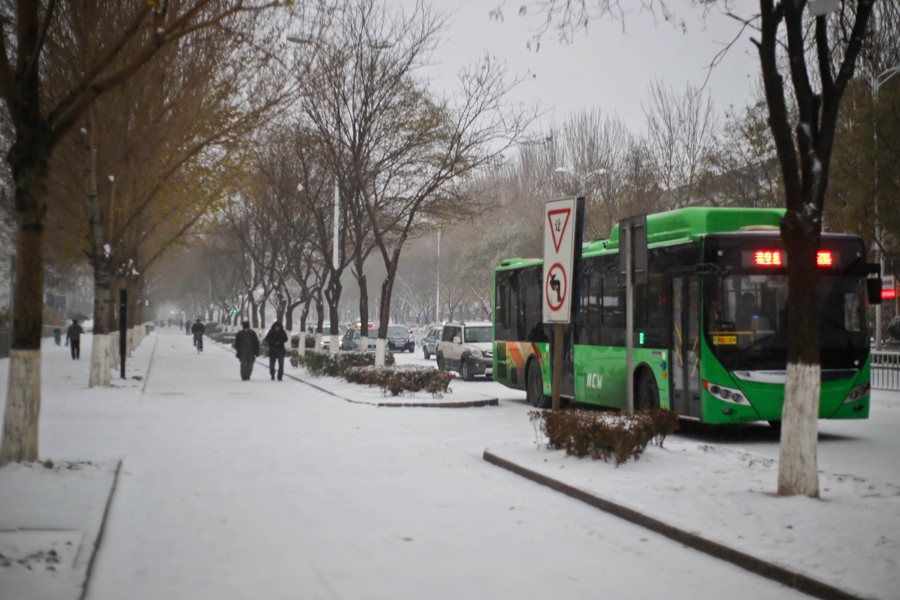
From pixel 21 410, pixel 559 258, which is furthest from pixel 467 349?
pixel 21 410

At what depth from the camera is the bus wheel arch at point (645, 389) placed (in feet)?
47.0

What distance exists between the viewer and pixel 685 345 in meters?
13.4

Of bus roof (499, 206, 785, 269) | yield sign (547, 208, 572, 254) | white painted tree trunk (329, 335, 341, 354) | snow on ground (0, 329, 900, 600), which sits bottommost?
snow on ground (0, 329, 900, 600)

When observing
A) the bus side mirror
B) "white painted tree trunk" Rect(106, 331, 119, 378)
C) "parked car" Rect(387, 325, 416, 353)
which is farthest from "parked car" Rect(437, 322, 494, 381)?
"parked car" Rect(387, 325, 416, 353)

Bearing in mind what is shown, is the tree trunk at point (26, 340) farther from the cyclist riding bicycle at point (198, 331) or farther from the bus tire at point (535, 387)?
the cyclist riding bicycle at point (198, 331)

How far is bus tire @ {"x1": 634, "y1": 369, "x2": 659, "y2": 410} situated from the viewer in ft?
47.0

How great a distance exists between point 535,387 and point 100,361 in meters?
10.1

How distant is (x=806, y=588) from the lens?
5.38 meters

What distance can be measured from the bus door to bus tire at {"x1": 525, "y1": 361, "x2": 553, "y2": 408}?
5.29 meters

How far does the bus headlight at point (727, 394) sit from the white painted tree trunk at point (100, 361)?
14253 mm

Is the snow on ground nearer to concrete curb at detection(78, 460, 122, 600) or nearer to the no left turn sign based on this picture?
concrete curb at detection(78, 460, 122, 600)

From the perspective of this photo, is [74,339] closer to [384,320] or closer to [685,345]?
[384,320]

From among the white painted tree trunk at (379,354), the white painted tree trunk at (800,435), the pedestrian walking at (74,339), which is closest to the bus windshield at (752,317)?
the white painted tree trunk at (800,435)

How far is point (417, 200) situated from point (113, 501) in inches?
720
